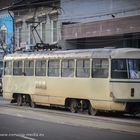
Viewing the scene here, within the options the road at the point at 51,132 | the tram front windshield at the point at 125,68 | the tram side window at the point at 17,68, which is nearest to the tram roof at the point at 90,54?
the tram front windshield at the point at 125,68

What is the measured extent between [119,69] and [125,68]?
24 cm

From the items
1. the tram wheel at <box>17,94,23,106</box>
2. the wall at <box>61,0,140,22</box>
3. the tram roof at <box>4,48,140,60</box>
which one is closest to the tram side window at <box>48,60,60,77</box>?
the tram roof at <box>4,48,140,60</box>

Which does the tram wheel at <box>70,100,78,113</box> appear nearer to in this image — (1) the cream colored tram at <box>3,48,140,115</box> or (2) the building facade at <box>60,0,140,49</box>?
(1) the cream colored tram at <box>3,48,140,115</box>

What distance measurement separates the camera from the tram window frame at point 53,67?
2625 centimetres

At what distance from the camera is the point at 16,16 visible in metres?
48.6

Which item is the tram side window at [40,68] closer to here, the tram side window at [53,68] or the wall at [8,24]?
the tram side window at [53,68]

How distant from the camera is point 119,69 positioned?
23.1 m

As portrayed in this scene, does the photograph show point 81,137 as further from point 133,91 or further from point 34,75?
point 34,75

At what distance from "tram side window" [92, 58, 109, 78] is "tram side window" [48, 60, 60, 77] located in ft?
8.79

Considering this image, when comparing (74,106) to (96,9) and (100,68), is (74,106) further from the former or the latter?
(96,9)

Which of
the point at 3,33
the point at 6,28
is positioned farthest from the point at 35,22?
the point at 3,33

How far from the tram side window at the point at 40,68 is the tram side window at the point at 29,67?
407 millimetres

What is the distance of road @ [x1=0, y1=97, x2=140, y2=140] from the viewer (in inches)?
618

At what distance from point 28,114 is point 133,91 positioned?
4.30 metres
